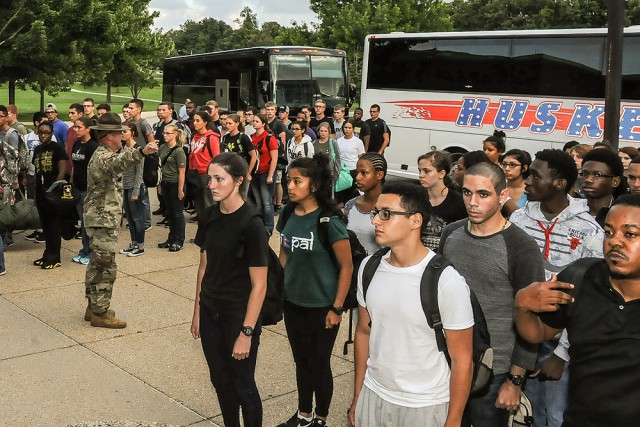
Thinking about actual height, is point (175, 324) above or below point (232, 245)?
below

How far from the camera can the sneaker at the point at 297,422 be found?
15.5 ft

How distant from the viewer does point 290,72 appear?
20.2 metres

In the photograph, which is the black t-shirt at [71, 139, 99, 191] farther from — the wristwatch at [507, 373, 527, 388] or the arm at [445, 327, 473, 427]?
the arm at [445, 327, 473, 427]

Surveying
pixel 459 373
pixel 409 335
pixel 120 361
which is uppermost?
pixel 409 335

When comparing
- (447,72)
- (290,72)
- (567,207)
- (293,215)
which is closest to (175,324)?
(293,215)

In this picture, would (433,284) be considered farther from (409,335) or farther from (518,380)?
(518,380)

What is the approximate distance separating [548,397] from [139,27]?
4171 centimetres

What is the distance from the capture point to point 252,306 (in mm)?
4074

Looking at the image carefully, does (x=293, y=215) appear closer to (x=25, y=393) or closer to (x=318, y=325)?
(x=318, y=325)

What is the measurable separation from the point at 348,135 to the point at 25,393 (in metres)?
7.39

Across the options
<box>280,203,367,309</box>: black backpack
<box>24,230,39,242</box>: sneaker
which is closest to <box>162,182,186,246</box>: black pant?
<box>24,230,39,242</box>: sneaker

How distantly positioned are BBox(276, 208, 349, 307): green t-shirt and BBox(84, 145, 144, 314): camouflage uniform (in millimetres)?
2687

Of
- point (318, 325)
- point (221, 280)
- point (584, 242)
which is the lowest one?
point (318, 325)

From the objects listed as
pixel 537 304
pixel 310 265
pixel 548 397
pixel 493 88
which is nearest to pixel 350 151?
pixel 493 88
